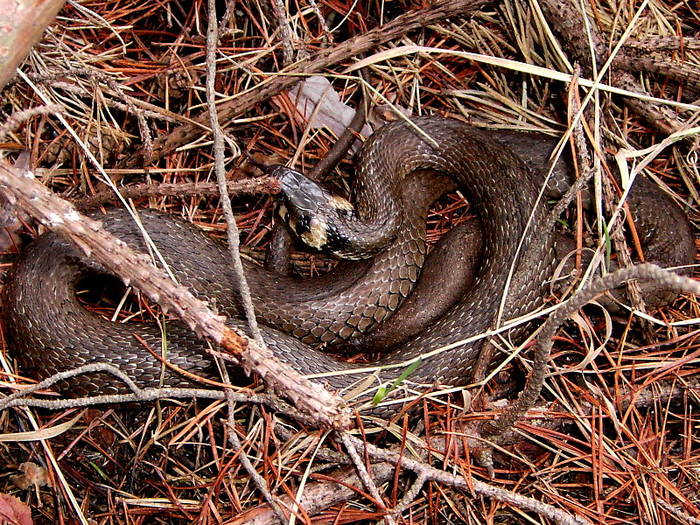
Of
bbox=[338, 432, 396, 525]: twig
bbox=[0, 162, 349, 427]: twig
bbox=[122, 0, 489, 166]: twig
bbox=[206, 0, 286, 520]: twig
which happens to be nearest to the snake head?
bbox=[122, 0, 489, 166]: twig

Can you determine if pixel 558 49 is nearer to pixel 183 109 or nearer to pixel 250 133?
pixel 250 133

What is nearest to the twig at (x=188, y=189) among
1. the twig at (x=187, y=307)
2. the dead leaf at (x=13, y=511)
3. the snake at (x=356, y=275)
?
the snake at (x=356, y=275)

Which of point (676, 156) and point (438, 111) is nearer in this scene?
point (676, 156)

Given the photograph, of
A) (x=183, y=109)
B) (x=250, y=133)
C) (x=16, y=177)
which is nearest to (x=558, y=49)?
(x=250, y=133)

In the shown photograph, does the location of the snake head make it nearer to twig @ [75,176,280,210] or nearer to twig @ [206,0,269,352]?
twig @ [75,176,280,210]

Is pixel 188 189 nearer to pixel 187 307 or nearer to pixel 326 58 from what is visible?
pixel 187 307

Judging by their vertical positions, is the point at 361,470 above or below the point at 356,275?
below

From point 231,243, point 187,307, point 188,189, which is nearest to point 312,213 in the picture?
point 188,189
